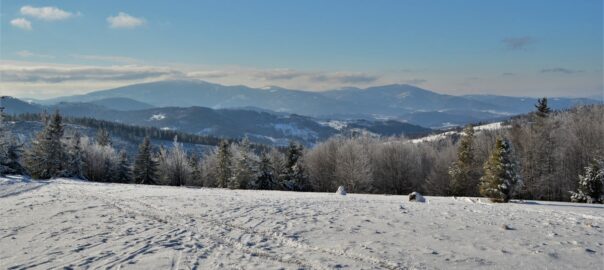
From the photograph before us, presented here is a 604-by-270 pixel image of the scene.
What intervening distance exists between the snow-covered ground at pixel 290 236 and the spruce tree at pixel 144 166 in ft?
115

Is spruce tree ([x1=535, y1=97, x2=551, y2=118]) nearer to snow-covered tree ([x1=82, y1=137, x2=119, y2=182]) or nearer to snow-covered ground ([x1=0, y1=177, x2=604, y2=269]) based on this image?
snow-covered ground ([x1=0, y1=177, x2=604, y2=269])

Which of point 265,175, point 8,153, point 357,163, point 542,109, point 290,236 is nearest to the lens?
point 290,236

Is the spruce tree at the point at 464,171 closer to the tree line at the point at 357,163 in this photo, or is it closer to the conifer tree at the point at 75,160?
the tree line at the point at 357,163

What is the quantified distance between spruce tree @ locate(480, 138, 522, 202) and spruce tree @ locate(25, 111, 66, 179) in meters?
48.9

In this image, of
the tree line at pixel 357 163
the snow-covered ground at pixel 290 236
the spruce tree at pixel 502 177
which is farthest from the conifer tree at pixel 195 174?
the spruce tree at pixel 502 177

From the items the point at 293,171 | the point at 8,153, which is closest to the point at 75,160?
the point at 8,153

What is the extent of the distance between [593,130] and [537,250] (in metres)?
58.2

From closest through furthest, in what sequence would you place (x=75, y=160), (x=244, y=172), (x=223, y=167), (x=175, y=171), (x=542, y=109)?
(x=75, y=160) → (x=244, y=172) → (x=542, y=109) → (x=223, y=167) → (x=175, y=171)

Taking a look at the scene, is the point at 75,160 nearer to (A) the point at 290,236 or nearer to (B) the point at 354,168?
(B) the point at 354,168

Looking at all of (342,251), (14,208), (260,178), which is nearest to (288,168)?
(260,178)

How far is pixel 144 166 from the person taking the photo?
58.8m

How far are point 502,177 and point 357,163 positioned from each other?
107 ft

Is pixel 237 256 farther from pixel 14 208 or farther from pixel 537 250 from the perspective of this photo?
pixel 14 208

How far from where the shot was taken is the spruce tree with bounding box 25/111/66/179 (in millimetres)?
51125
